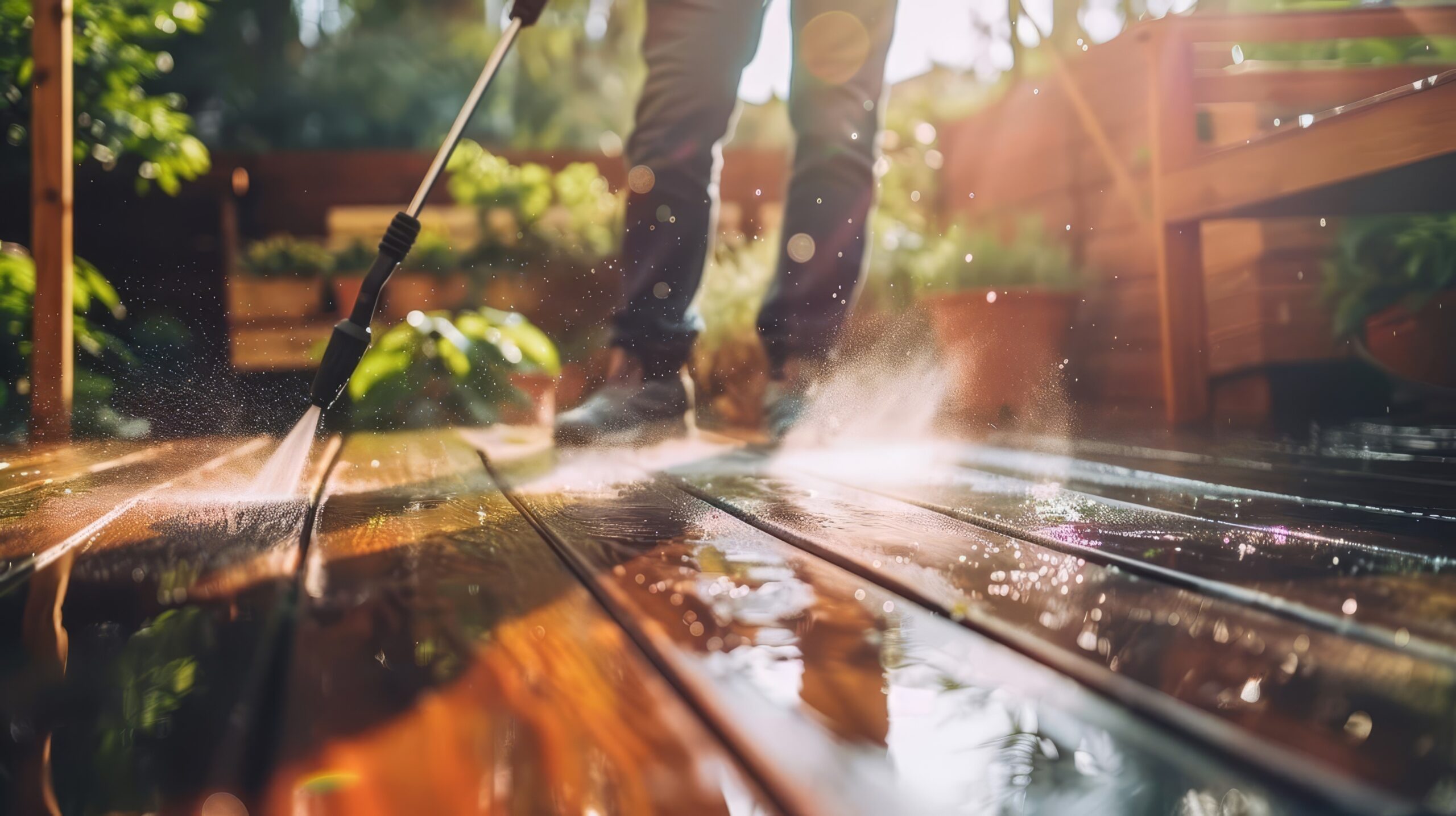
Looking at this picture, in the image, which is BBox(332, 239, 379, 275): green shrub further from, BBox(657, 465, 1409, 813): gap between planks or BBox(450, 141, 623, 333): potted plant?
BBox(657, 465, 1409, 813): gap between planks

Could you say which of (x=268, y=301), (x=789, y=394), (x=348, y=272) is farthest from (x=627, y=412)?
(x=268, y=301)

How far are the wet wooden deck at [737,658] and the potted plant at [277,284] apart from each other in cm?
304

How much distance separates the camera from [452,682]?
38cm

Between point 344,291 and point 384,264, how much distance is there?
99.7 inches

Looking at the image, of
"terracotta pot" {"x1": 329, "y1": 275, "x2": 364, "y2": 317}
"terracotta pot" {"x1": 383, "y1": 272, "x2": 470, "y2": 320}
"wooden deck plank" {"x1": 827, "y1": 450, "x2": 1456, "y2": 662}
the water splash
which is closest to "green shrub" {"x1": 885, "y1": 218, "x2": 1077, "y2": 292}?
"wooden deck plank" {"x1": 827, "y1": 450, "x2": 1456, "y2": 662}

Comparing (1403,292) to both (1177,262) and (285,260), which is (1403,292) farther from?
(285,260)

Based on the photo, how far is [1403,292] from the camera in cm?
150

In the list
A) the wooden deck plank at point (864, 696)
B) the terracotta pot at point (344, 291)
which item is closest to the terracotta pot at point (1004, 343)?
the wooden deck plank at point (864, 696)

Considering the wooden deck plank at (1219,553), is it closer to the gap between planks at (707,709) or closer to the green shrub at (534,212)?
the gap between planks at (707,709)

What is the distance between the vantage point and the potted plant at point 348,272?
347 cm

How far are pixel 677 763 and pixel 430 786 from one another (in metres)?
0.07

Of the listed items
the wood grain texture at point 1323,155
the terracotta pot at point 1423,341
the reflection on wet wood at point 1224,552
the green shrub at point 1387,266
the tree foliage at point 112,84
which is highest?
the tree foliage at point 112,84

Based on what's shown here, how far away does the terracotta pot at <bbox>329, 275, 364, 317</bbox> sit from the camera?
345 centimetres

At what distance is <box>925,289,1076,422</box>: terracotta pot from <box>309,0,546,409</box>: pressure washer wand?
935mm
